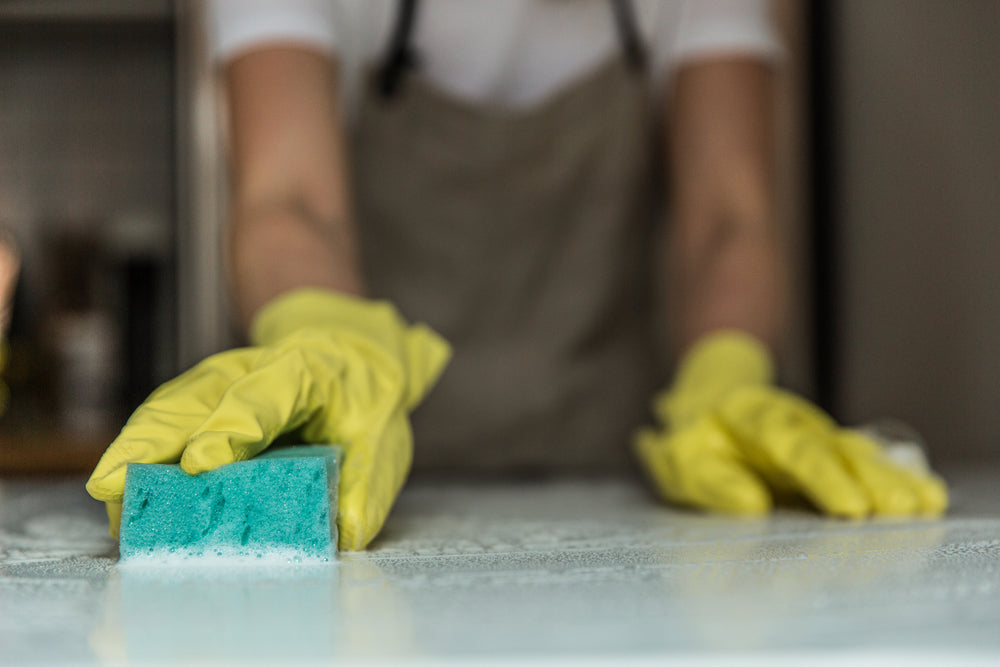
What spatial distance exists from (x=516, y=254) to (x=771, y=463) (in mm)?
615

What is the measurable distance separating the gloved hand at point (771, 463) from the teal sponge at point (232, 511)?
1.36ft

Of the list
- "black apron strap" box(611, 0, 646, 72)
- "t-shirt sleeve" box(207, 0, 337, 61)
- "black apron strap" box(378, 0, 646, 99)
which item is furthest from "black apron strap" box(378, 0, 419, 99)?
"black apron strap" box(611, 0, 646, 72)

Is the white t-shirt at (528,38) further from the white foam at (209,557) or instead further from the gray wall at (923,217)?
the white foam at (209,557)

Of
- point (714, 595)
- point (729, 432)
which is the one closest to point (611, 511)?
point (729, 432)

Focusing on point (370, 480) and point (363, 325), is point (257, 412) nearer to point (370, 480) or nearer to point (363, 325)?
point (370, 480)

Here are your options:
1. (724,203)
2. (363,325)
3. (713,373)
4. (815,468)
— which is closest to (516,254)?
(724,203)

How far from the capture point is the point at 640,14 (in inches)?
52.4

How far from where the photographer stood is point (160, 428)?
1.77ft

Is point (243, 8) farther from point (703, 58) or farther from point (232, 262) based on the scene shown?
point (703, 58)

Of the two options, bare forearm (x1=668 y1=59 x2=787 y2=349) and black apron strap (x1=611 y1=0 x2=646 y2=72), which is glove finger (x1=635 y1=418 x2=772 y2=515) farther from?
black apron strap (x1=611 y1=0 x2=646 y2=72)

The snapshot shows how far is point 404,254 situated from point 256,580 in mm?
934

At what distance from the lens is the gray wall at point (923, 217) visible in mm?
1424

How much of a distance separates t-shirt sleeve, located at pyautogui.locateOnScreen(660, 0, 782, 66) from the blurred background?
38cm

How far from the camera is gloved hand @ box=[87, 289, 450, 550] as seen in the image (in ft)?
1.70
